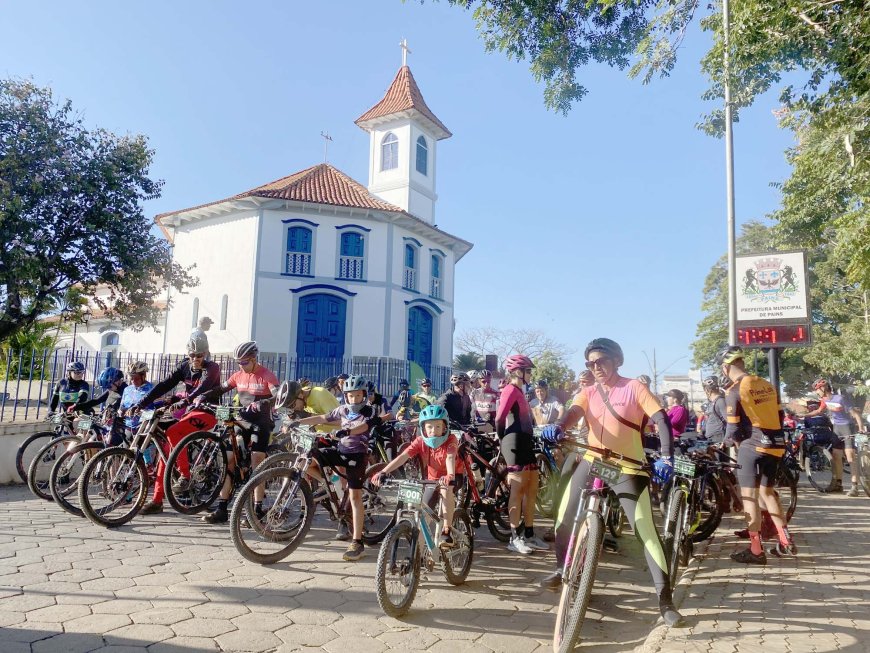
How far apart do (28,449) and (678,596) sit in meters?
9.04

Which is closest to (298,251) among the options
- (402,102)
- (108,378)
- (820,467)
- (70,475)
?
(402,102)

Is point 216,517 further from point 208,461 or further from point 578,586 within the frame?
point 578,586

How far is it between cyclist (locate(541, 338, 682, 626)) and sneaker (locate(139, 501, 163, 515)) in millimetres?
4641

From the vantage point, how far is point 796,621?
157 inches

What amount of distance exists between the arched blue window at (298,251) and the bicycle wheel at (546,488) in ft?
64.0

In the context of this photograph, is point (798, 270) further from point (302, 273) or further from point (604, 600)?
point (302, 273)

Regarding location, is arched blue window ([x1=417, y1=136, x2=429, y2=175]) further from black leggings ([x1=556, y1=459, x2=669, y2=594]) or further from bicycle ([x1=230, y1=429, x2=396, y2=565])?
black leggings ([x1=556, y1=459, x2=669, y2=594])

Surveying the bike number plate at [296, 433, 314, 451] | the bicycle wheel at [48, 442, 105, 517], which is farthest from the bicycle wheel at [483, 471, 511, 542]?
the bicycle wheel at [48, 442, 105, 517]

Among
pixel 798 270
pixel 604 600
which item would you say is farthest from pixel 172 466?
pixel 798 270

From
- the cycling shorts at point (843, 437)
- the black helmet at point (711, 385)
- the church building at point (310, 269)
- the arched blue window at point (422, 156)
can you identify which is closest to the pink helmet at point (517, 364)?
the black helmet at point (711, 385)

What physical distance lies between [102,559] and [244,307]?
20431 millimetres

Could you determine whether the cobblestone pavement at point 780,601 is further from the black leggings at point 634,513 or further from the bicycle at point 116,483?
the bicycle at point 116,483

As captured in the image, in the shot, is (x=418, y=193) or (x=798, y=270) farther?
(x=418, y=193)

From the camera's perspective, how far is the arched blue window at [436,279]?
96.1ft
